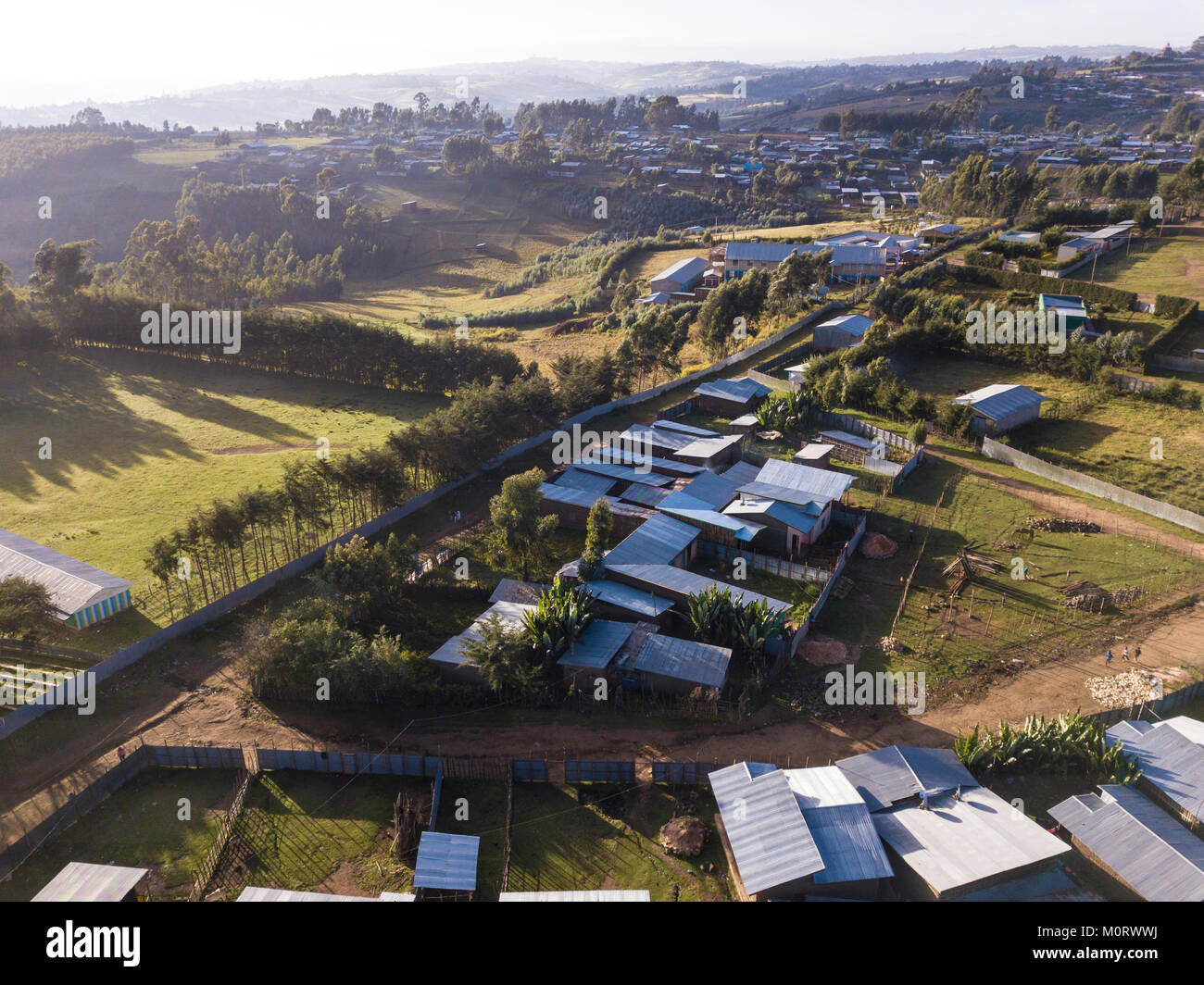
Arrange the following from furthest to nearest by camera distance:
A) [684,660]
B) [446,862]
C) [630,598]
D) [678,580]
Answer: [678,580] → [630,598] → [684,660] → [446,862]

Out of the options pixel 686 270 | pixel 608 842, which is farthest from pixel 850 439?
pixel 686 270

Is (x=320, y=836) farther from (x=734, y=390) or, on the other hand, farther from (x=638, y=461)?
(x=734, y=390)

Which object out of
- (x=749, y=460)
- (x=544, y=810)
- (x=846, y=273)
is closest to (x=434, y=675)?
(x=544, y=810)

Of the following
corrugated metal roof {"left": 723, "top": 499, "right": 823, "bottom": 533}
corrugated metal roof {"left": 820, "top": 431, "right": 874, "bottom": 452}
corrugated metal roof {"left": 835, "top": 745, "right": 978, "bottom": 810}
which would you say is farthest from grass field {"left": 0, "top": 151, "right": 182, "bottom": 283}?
corrugated metal roof {"left": 835, "top": 745, "right": 978, "bottom": 810}

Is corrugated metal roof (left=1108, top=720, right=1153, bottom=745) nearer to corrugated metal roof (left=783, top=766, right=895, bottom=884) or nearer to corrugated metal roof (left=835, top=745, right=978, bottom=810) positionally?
corrugated metal roof (left=835, top=745, right=978, bottom=810)

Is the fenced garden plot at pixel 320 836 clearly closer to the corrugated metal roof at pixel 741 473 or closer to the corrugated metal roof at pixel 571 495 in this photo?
the corrugated metal roof at pixel 571 495

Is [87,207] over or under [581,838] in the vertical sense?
over

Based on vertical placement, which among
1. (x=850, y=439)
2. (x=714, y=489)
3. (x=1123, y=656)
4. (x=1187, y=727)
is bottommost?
(x=1187, y=727)

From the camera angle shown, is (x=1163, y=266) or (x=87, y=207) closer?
(x=1163, y=266)
